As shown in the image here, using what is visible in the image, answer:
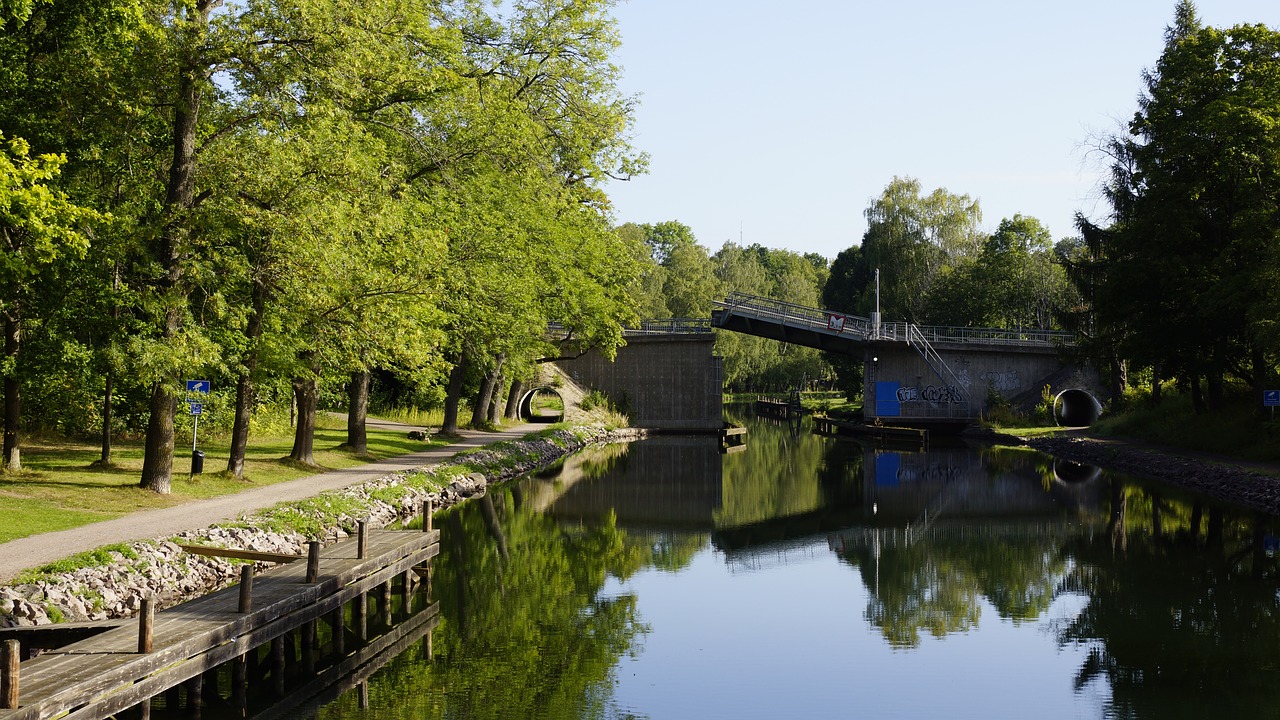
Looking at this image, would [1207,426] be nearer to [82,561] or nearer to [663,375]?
[663,375]

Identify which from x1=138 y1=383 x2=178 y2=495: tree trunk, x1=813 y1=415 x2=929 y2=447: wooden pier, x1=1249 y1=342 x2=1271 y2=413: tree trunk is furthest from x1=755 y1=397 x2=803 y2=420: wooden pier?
x1=138 y1=383 x2=178 y2=495: tree trunk

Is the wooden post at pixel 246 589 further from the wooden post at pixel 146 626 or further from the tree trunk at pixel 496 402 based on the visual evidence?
the tree trunk at pixel 496 402

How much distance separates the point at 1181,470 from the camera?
35.2m

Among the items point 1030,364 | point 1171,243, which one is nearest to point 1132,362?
point 1171,243

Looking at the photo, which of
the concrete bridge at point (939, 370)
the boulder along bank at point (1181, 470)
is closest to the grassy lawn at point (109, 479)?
the boulder along bank at point (1181, 470)

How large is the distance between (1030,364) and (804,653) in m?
49.0

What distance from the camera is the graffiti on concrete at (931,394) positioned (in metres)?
60.6

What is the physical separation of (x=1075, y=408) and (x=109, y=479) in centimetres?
5546

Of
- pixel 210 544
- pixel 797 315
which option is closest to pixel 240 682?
pixel 210 544

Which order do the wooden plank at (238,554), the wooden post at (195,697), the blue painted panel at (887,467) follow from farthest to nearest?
1. the blue painted panel at (887,467)
2. the wooden plank at (238,554)
3. the wooden post at (195,697)

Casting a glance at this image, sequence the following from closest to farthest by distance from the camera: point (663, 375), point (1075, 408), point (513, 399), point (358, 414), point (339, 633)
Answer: point (339, 633) < point (358, 414) < point (513, 399) < point (663, 375) < point (1075, 408)

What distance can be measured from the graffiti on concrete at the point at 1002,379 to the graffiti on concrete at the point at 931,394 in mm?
1739

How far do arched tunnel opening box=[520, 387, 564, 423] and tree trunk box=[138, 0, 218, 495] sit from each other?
35.6 meters

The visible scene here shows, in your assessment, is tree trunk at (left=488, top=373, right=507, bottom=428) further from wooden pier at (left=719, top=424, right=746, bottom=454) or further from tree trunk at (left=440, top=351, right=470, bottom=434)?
wooden pier at (left=719, top=424, right=746, bottom=454)
